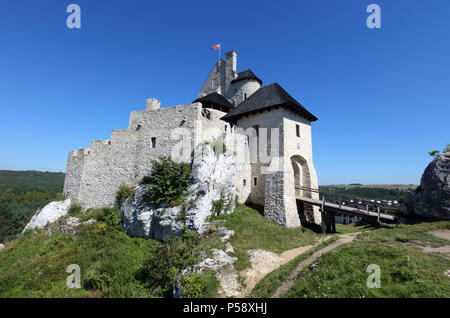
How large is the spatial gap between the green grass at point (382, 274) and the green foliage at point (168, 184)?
8.01m

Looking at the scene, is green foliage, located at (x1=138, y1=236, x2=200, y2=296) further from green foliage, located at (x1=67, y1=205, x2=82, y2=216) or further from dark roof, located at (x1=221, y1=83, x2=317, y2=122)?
dark roof, located at (x1=221, y1=83, x2=317, y2=122)

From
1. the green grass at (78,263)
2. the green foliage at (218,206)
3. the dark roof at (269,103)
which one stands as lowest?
the green grass at (78,263)

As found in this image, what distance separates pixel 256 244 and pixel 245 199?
5.67 metres

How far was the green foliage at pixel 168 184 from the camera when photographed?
11492mm

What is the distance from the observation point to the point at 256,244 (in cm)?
977

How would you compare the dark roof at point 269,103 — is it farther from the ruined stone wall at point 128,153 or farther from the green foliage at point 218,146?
the ruined stone wall at point 128,153

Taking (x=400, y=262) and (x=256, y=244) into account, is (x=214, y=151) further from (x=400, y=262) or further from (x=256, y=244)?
(x=400, y=262)

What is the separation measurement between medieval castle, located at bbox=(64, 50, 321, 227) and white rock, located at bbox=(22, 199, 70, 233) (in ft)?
2.98

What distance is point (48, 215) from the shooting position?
49.9 ft

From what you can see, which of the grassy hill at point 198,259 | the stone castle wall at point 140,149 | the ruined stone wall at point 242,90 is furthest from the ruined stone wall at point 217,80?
the grassy hill at point 198,259

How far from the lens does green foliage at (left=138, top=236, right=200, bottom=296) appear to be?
25.1 ft

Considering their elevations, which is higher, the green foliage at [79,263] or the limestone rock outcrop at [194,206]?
the limestone rock outcrop at [194,206]

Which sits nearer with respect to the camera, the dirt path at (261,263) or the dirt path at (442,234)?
the dirt path at (261,263)

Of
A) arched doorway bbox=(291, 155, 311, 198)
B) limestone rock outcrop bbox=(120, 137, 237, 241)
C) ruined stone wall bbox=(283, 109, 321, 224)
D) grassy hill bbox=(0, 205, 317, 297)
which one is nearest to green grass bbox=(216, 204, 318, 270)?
grassy hill bbox=(0, 205, 317, 297)
